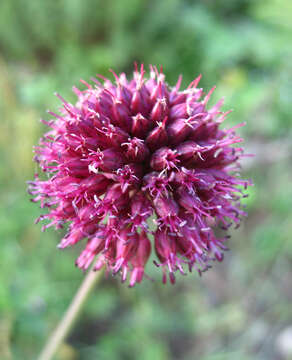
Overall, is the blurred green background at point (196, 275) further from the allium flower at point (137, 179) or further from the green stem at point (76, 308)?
the allium flower at point (137, 179)

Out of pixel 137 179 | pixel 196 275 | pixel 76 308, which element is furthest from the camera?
pixel 196 275

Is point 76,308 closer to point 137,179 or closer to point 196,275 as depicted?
point 137,179

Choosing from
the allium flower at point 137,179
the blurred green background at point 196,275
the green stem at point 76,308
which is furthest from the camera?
the blurred green background at point 196,275

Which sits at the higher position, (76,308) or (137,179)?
(137,179)

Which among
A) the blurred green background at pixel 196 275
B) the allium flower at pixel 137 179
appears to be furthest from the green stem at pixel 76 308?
the blurred green background at pixel 196 275

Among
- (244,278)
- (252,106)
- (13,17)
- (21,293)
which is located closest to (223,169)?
(21,293)

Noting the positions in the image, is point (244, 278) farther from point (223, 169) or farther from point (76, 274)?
point (223, 169)

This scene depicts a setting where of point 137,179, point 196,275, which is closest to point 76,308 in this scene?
point 137,179

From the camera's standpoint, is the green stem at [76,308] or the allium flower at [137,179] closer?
the allium flower at [137,179]
